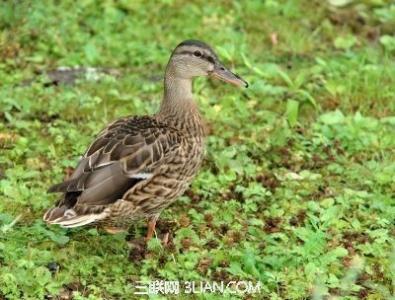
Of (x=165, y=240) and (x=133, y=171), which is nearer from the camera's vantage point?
(x=133, y=171)

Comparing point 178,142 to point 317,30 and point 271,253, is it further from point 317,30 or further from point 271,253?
point 317,30

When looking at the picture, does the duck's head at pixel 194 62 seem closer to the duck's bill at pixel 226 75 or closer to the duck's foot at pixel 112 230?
the duck's bill at pixel 226 75

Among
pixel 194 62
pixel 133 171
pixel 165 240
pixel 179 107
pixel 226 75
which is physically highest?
pixel 194 62

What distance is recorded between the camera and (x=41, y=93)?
333 inches

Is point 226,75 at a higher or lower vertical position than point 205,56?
lower

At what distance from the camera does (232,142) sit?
7.98m

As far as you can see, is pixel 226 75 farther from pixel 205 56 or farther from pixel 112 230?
pixel 112 230

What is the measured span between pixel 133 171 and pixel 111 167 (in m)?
0.16

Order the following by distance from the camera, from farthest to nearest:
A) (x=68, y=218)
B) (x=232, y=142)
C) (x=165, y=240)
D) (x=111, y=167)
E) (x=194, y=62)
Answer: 1. (x=232, y=142)
2. (x=194, y=62)
3. (x=165, y=240)
4. (x=111, y=167)
5. (x=68, y=218)

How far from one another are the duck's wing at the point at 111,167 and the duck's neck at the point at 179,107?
0.23m

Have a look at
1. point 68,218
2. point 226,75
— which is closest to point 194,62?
point 226,75

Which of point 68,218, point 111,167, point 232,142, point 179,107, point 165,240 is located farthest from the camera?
point 232,142

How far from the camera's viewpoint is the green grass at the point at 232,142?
244 inches

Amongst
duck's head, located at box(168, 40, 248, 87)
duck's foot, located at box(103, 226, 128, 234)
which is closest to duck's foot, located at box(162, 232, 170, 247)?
duck's foot, located at box(103, 226, 128, 234)
